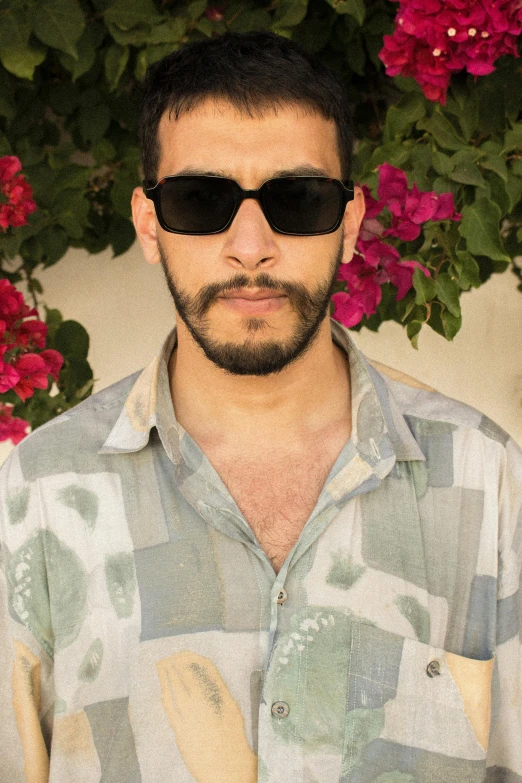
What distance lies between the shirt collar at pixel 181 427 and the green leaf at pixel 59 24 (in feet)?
2.16

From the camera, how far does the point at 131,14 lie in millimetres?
1957

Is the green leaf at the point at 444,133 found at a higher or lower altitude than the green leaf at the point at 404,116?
lower

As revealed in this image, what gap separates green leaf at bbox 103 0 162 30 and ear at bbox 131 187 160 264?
473mm

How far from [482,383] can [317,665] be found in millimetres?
1126

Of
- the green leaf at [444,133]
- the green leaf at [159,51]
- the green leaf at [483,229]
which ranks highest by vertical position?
the green leaf at [159,51]

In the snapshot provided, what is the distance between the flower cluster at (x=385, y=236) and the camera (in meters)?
1.70

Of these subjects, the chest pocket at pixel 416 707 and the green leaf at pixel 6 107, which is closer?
the chest pocket at pixel 416 707

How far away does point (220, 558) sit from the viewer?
4.91 ft

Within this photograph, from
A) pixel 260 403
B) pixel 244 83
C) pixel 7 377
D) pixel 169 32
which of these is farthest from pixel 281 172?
pixel 7 377

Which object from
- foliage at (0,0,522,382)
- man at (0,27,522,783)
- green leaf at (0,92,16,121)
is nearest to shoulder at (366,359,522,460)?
man at (0,27,522,783)

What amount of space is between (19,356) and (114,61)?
2.05 ft

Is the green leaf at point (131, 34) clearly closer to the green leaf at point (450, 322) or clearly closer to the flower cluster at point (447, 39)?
the flower cluster at point (447, 39)

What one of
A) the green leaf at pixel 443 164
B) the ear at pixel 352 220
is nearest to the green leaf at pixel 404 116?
the green leaf at pixel 443 164

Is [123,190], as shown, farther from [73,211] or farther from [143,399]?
[143,399]
